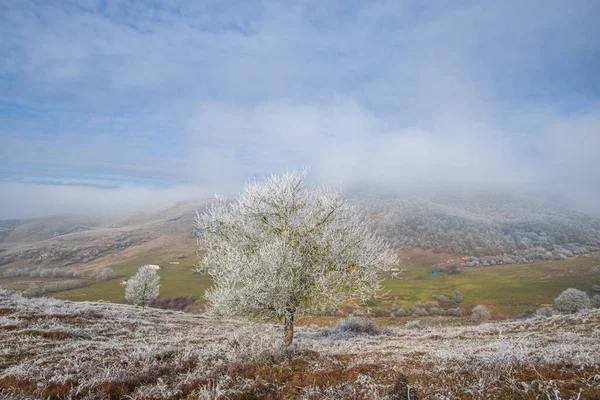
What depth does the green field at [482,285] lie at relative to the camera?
107 m

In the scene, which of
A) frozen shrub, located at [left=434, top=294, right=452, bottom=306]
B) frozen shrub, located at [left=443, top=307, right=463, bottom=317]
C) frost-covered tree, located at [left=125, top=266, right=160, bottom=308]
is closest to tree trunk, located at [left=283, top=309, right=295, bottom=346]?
frost-covered tree, located at [left=125, top=266, right=160, bottom=308]

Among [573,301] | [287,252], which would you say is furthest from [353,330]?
[573,301]

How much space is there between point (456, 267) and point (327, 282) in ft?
649

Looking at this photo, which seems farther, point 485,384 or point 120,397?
point 120,397

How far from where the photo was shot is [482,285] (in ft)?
445

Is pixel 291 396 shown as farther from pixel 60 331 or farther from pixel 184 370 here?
pixel 60 331

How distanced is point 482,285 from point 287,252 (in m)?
155

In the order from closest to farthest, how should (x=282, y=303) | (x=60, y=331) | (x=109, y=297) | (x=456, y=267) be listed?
(x=282, y=303) → (x=60, y=331) → (x=109, y=297) → (x=456, y=267)

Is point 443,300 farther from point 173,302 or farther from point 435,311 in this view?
point 173,302

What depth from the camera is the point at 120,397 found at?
7684mm

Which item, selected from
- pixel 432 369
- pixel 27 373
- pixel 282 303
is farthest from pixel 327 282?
pixel 27 373

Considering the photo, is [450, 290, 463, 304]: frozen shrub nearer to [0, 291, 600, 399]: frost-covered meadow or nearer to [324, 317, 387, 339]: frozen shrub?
[324, 317, 387, 339]: frozen shrub

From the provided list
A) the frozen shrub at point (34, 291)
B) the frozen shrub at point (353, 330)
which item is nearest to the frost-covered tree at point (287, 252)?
the frozen shrub at point (353, 330)

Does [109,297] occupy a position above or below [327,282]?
below
